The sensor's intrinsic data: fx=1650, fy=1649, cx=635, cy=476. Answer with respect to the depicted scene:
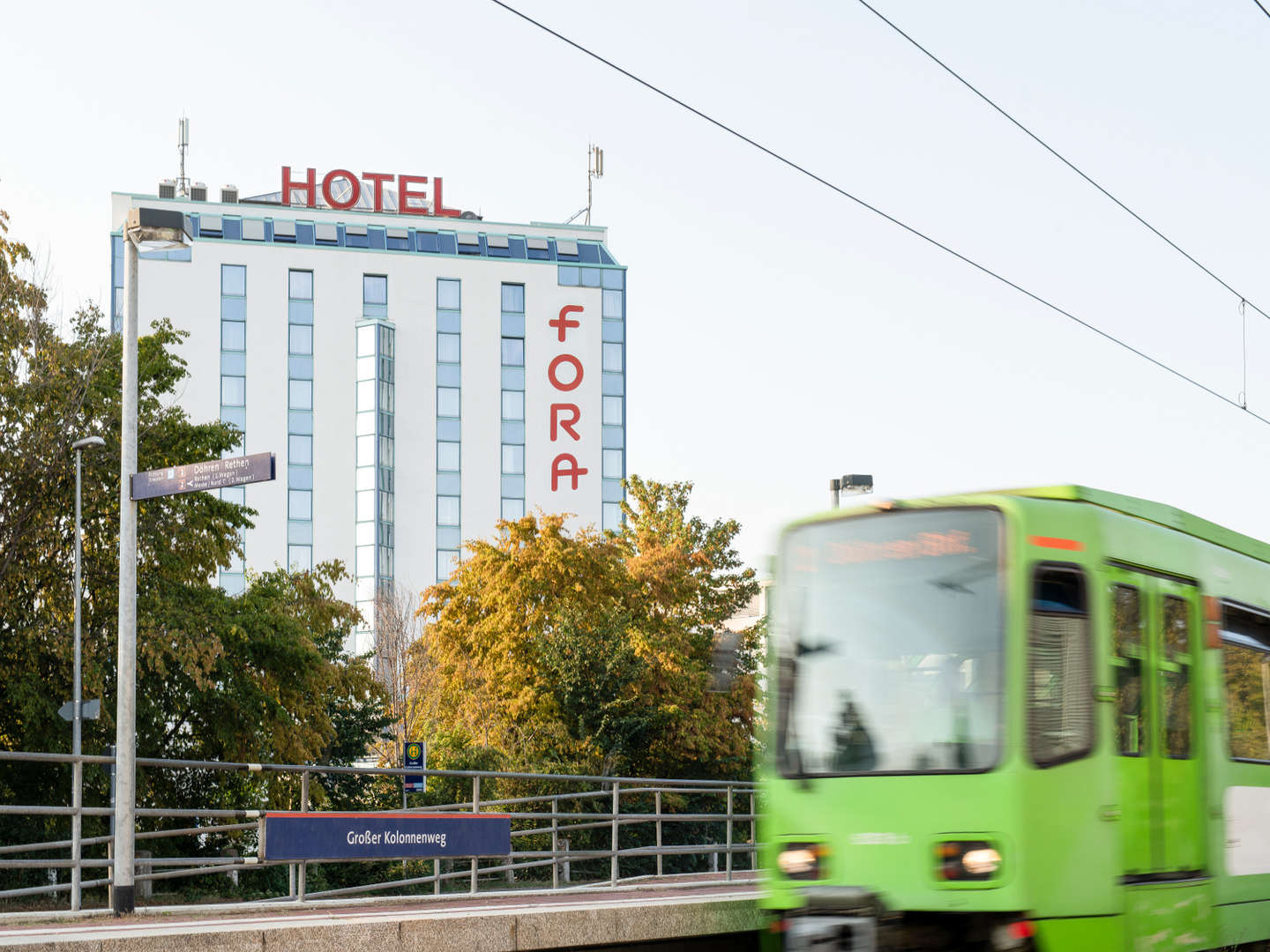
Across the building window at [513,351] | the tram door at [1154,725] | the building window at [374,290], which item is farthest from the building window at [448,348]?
the tram door at [1154,725]

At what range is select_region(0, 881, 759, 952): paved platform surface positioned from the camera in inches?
363

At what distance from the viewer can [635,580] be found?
4353 centimetres

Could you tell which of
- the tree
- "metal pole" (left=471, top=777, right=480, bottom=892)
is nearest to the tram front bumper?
"metal pole" (left=471, top=777, right=480, bottom=892)

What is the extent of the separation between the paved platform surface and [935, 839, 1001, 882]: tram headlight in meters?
3.27

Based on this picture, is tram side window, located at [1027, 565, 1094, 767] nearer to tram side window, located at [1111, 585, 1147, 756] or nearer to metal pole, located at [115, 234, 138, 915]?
tram side window, located at [1111, 585, 1147, 756]

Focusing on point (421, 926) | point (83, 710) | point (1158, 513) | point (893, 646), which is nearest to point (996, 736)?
point (893, 646)

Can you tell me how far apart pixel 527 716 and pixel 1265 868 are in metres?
28.1

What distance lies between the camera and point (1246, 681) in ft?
36.1

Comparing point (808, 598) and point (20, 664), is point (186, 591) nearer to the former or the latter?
point (20, 664)

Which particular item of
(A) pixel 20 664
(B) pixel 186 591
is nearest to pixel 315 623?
(B) pixel 186 591

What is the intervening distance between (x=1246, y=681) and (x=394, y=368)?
78.9 metres

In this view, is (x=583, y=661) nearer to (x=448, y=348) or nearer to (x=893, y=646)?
(x=893, y=646)

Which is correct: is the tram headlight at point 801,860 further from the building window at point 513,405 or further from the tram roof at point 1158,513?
the building window at point 513,405

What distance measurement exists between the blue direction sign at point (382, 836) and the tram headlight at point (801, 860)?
3.74m
